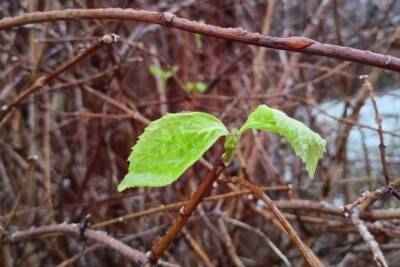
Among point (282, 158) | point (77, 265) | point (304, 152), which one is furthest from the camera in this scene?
point (282, 158)

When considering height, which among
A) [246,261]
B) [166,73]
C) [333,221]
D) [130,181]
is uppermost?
[166,73]

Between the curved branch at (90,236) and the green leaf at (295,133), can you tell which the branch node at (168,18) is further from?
the curved branch at (90,236)

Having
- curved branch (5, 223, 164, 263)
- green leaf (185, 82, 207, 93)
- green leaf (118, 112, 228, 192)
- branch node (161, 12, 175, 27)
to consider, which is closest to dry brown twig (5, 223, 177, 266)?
curved branch (5, 223, 164, 263)

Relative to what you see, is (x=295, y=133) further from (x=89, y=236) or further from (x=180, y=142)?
(x=89, y=236)

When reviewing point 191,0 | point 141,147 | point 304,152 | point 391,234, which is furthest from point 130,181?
point 191,0

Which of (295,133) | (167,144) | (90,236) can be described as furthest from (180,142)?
(90,236)

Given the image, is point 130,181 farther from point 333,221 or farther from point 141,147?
point 333,221
